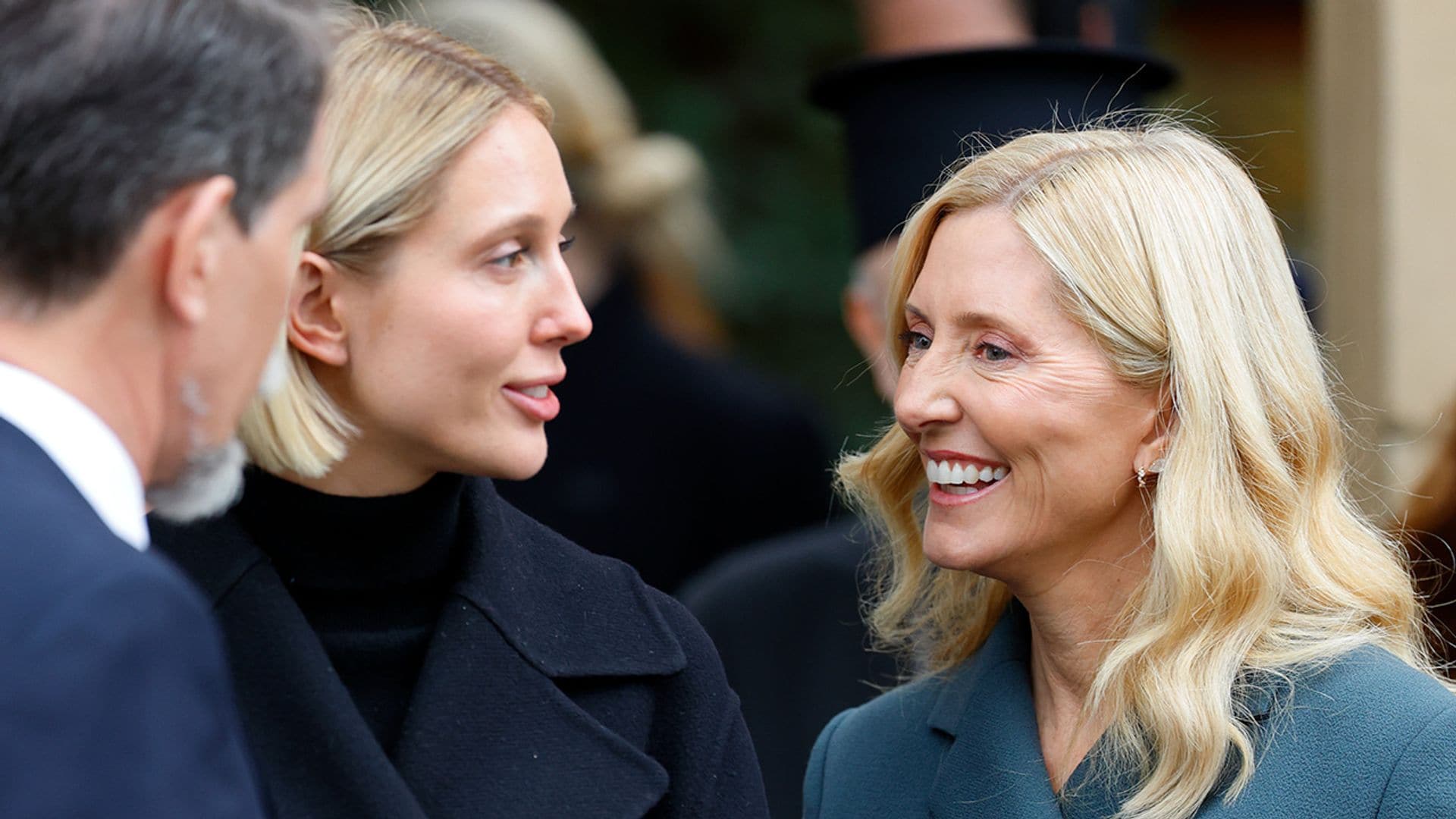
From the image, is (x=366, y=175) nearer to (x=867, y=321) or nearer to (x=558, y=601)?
(x=558, y=601)

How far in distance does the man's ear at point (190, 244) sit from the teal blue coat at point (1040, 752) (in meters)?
1.47

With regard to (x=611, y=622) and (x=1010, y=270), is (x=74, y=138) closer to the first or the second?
(x=611, y=622)

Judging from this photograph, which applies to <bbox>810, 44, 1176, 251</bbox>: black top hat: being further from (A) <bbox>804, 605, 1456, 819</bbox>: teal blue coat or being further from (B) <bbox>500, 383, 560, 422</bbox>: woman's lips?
(B) <bbox>500, 383, 560, 422</bbox>: woman's lips

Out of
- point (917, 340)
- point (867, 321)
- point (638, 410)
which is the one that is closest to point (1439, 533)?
point (867, 321)

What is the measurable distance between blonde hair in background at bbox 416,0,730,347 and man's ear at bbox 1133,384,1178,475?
5.86 feet

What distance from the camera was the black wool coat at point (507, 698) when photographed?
2.21 meters

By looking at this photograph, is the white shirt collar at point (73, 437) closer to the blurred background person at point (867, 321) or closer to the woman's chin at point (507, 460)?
the woman's chin at point (507, 460)

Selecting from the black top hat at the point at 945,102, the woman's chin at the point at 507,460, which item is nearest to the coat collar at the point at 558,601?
the woman's chin at the point at 507,460

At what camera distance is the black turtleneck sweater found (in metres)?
2.33

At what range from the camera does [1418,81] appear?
4.37 meters

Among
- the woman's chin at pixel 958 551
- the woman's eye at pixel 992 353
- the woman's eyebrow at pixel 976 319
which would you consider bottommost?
the woman's chin at pixel 958 551

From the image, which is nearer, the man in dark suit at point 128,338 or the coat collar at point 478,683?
the man in dark suit at point 128,338

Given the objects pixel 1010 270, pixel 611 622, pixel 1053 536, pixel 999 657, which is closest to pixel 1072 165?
pixel 1010 270

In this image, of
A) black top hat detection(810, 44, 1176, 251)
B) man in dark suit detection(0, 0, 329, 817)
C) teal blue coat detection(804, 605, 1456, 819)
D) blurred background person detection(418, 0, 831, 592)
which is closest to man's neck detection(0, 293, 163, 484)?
man in dark suit detection(0, 0, 329, 817)
